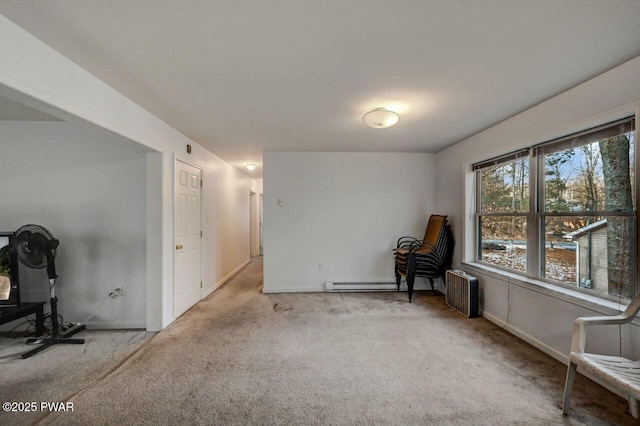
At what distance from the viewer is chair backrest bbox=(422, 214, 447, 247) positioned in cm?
390

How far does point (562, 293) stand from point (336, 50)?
8.85 ft

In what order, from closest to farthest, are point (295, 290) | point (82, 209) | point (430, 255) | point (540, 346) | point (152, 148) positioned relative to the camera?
point (540, 346) < point (152, 148) < point (82, 209) < point (430, 255) < point (295, 290)

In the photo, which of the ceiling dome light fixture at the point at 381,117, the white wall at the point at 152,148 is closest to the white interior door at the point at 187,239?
the white wall at the point at 152,148

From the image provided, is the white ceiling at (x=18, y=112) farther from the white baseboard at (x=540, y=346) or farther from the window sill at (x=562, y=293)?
the white baseboard at (x=540, y=346)

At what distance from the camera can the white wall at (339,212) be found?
4.30 metres

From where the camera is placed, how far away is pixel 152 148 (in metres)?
2.71

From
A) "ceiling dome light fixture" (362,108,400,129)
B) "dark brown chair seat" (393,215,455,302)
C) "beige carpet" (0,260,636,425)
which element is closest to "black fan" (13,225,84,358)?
"beige carpet" (0,260,636,425)

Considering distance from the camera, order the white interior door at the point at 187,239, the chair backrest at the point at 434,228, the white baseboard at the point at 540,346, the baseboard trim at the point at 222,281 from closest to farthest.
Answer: the white baseboard at the point at 540,346 < the white interior door at the point at 187,239 < the chair backrest at the point at 434,228 < the baseboard trim at the point at 222,281

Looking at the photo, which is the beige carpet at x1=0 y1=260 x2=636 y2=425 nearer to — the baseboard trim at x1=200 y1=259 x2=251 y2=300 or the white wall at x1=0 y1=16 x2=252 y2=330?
the white wall at x1=0 y1=16 x2=252 y2=330

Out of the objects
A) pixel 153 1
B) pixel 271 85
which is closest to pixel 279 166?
pixel 271 85

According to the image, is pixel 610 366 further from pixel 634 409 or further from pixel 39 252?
pixel 39 252

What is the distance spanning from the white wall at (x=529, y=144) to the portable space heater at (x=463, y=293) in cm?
16

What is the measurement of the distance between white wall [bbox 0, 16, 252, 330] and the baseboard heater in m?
1.98

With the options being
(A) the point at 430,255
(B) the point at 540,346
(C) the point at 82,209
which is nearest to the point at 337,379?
(B) the point at 540,346
